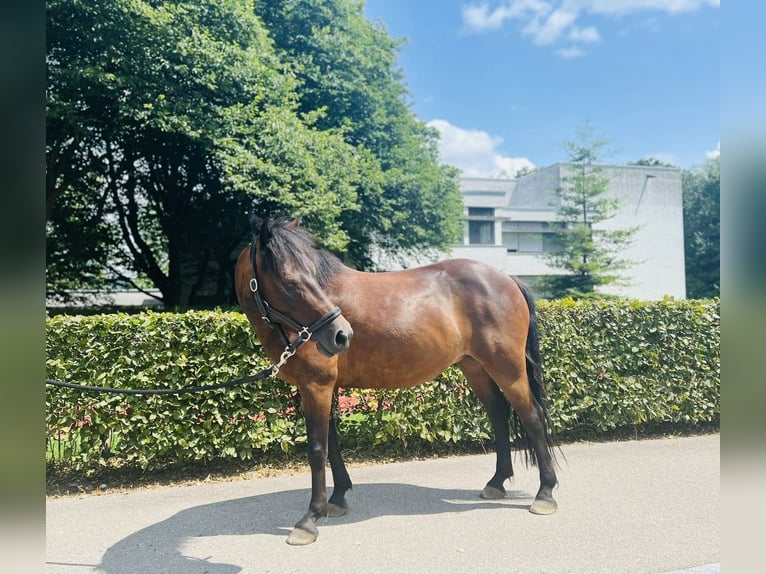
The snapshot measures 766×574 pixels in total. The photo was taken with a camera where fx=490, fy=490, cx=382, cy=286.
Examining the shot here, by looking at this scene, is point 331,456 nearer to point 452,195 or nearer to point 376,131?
point 376,131

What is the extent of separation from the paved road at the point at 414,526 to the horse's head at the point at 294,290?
1435 millimetres

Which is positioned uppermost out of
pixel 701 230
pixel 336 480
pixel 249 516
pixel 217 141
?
pixel 701 230

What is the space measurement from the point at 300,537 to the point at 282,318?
5.07 ft

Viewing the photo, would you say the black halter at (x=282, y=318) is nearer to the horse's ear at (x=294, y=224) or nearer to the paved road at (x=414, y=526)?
the horse's ear at (x=294, y=224)

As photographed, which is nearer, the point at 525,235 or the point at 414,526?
the point at 414,526

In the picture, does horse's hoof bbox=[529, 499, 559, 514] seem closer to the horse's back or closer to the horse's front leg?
the horse's back

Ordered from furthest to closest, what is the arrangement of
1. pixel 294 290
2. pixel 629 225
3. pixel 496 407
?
pixel 629 225
pixel 496 407
pixel 294 290

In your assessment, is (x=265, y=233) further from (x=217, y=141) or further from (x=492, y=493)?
(x=217, y=141)

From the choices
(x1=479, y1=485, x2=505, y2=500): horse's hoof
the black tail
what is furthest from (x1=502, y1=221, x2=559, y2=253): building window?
(x1=479, y1=485, x2=505, y2=500): horse's hoof

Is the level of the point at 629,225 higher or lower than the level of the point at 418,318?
higher

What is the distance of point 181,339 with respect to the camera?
498 cm

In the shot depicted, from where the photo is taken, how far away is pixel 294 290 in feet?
11.0

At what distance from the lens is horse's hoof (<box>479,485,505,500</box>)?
14.1ft

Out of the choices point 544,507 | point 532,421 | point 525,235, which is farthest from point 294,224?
point 525,235
